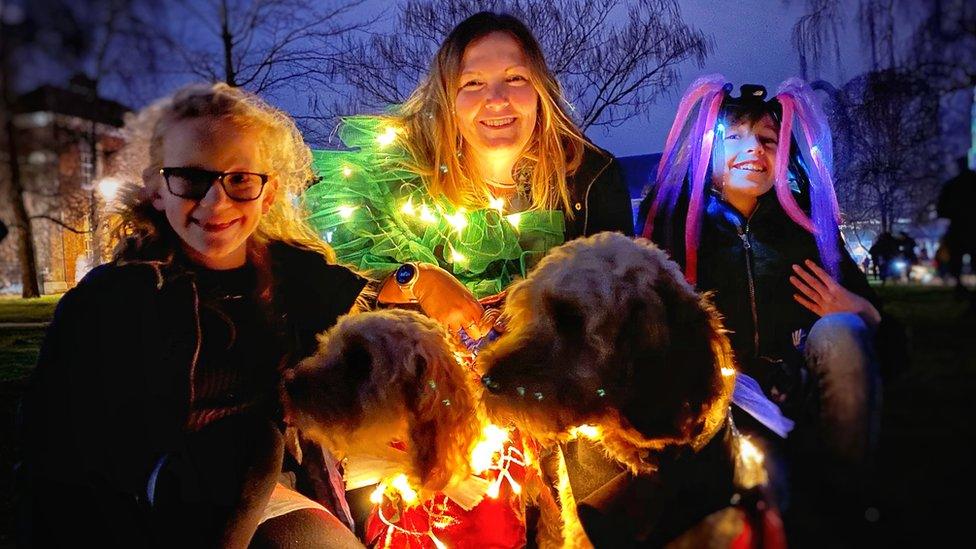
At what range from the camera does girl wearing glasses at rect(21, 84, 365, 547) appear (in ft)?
5.76

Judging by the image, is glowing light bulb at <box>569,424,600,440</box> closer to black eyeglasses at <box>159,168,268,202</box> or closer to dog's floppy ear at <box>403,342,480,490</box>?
dog's floppy ear at <box>403,342,480,490</box>

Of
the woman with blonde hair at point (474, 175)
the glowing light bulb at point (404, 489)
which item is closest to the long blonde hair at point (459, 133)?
the woman with blonde hair at point (474, 175)

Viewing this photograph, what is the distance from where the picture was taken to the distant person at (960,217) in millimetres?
1746

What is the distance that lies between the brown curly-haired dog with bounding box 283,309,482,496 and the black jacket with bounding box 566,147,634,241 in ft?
2.65

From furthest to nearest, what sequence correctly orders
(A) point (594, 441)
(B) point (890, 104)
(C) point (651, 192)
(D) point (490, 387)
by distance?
(C) point (651, 192), (B) point (890, 104), (A) point (594, 441), (D) point (490, 387)

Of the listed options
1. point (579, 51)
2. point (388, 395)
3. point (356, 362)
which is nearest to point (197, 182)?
point (356, 362)

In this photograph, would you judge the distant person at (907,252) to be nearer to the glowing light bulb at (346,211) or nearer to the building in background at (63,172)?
the glowing light bulb at (346,211)

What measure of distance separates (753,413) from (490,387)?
93 centimetres

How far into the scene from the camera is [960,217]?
1750mm

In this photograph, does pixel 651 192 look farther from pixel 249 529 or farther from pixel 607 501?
pixel 249 529

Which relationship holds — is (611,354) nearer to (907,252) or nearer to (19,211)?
(907,252)

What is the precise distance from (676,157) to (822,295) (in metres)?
0.60

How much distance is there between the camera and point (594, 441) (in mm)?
1705

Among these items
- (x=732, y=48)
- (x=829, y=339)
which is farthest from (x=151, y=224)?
(x=829, y=339)
